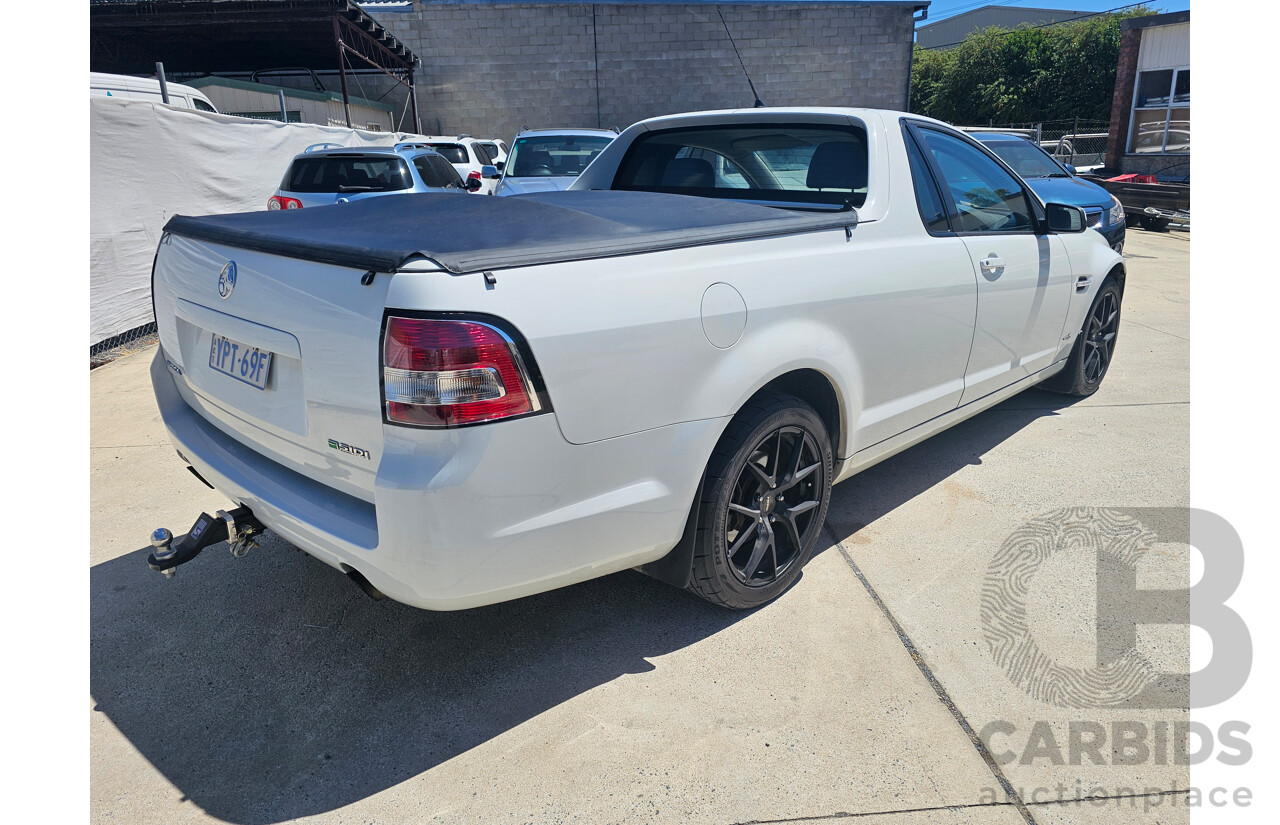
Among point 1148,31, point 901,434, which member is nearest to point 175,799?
point 901,434

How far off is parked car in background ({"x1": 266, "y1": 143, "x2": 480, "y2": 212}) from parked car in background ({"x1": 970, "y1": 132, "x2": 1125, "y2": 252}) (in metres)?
6.37

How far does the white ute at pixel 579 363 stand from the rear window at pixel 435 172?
7.31 meters

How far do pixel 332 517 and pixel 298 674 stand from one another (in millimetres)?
773

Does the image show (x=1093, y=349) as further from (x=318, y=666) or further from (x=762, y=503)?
(x=318, y=666)

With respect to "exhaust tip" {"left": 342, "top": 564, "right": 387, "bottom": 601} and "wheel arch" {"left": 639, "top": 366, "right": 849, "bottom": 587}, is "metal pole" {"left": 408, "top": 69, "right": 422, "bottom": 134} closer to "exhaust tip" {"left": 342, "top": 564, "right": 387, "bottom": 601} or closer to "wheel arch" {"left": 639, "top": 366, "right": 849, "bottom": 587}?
"wheel arch" {"left": 639, "top": 366, "right": 849, "bottom": 587}

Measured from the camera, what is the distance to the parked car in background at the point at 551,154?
35.1ft

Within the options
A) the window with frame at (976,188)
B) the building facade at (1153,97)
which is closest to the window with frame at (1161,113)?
the building facade at (1153,97)

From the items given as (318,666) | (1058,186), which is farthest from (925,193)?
(1058,186)

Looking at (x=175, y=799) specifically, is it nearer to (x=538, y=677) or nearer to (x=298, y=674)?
(x=298, y=674)

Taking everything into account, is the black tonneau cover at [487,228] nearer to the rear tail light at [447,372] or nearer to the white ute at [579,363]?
the white ute at [579,363]

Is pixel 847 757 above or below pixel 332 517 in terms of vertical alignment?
below

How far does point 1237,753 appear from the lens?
235 cm

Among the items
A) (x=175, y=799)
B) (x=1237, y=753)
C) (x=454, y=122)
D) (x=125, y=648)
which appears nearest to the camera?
(x=175, y=799)

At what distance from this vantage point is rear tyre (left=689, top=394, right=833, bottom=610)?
261 centimetres
